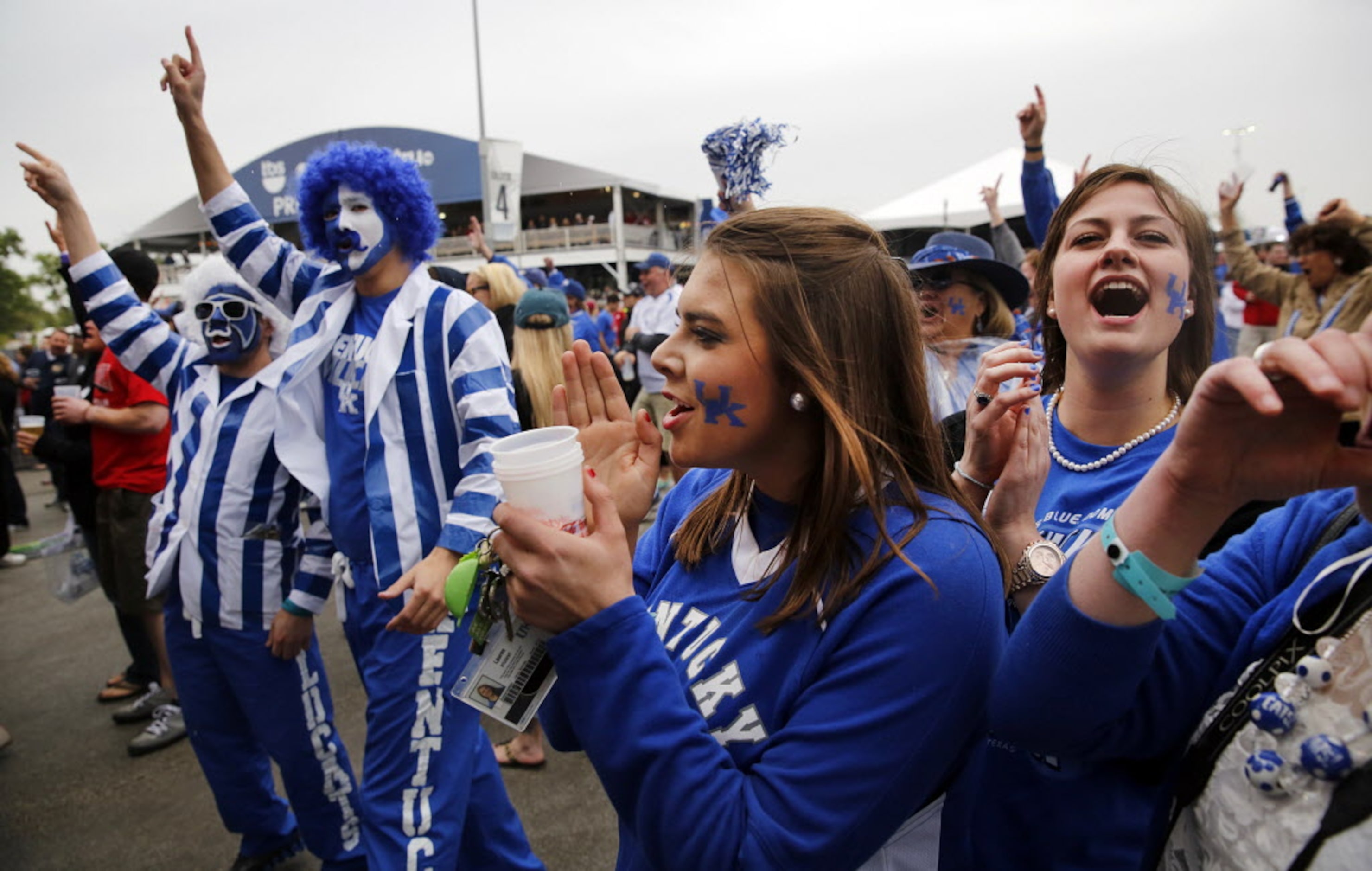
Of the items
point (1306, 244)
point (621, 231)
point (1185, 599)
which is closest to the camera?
point (1185, 599)

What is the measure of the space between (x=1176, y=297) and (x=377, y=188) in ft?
7.65

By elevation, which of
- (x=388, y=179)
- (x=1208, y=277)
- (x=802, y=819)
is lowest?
(x=802, y=819)

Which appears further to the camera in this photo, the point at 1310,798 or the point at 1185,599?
the point at 1185,599

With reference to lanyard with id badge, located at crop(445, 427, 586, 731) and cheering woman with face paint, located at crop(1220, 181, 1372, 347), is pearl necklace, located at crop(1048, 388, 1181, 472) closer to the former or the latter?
lanyard with id badge, located at crop(445, 427, 586, 731)

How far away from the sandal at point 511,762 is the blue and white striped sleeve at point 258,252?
6.97 feet

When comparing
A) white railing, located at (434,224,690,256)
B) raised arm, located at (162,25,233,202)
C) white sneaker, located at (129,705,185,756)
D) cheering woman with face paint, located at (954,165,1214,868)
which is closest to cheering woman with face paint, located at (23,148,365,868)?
raised arm, located at (162,25,233,202)

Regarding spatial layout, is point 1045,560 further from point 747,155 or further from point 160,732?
point 160,732

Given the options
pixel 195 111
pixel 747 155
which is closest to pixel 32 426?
pixel 195 111

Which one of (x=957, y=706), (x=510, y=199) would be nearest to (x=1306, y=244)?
(x=957, y=706)

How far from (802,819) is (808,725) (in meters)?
0.12

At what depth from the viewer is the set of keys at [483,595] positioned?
1.21 meters

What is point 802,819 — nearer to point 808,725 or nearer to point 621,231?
point 808,725

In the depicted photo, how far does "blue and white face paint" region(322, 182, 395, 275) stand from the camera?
8.32 ft

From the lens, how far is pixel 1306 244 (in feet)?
15.8
